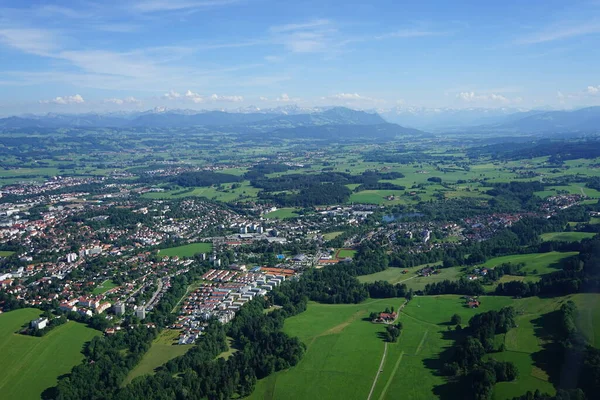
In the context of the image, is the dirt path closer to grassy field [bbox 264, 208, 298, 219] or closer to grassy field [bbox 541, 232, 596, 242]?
grassy field [bbox 541, 232, 596, 242]

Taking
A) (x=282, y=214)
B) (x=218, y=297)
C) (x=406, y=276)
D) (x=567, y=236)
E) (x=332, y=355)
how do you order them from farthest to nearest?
(x=282, y=214) < (x=567, y=236) < (x=406, y=276) < (x=218, y=297) < (x=332, y=355)

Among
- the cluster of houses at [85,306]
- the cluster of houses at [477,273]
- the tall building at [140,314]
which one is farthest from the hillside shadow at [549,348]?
the cluster of houses at [85,306]

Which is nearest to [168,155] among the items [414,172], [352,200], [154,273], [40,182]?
[40,182]

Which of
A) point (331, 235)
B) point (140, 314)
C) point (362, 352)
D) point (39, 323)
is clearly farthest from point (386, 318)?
point (331, 235)

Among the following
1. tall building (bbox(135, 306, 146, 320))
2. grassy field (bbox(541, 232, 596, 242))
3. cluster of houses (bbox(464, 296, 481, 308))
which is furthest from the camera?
grassy field (bbox(541, 232, 596, 242))

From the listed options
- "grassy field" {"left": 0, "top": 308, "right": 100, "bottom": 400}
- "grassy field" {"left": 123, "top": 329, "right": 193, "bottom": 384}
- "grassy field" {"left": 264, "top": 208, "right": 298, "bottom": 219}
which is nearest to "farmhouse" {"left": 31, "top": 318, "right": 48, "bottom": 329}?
"grassy field" {"left": 0, "top": 308, "right": 100, "bottom": 400}

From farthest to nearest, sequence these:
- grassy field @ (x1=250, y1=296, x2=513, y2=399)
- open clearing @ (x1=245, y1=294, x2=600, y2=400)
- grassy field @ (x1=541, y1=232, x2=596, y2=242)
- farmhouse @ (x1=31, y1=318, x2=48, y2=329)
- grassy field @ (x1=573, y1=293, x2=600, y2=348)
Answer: grassy field @ (x1=541, y1=232, x2=596, y2=242), farmhouse @ (x1=31, y1=318, x2=48, y2=329), grassy field @ (x1=573, y1=293, x2=600, y2=348), grassy field @ (x1=250, y1=296, x2=513, y2=399), open clearing @ (x1=245, y1=294, x2=600, y2=400)

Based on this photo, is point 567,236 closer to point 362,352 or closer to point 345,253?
point 345,253
